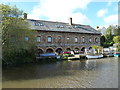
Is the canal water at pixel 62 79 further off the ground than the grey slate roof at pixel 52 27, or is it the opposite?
the grey slate roof at pixel 52 27

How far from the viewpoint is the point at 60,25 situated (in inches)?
943

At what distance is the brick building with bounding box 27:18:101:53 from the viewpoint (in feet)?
67.9

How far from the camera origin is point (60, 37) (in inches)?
883

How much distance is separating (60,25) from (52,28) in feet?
8.75

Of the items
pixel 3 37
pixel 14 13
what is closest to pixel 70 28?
pixel 14 13

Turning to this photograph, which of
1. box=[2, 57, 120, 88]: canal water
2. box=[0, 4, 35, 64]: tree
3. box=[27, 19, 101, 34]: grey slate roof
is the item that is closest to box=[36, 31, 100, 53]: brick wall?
box=[27, 19, 101, 34]: grey slate roof

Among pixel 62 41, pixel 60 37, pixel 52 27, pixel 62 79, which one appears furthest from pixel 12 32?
pixel 62 41

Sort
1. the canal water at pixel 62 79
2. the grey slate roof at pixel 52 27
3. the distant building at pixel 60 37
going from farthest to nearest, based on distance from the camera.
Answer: the grey slate roof at pixel 52 27, the distant building at pixel 60 37, the canal water at pixel 62 79

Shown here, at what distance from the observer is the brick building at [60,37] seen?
20.7m

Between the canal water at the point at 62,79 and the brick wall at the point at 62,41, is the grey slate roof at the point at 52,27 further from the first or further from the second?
the canal water at the point at 62,79

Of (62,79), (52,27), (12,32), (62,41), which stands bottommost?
(62,79)

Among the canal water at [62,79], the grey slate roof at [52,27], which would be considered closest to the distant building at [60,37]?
the grey slate roof at [52,27]

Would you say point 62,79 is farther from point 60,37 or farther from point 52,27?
point 52,27

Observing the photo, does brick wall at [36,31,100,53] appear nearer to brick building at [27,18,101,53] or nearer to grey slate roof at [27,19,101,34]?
brick building at [27,18,101,53]
